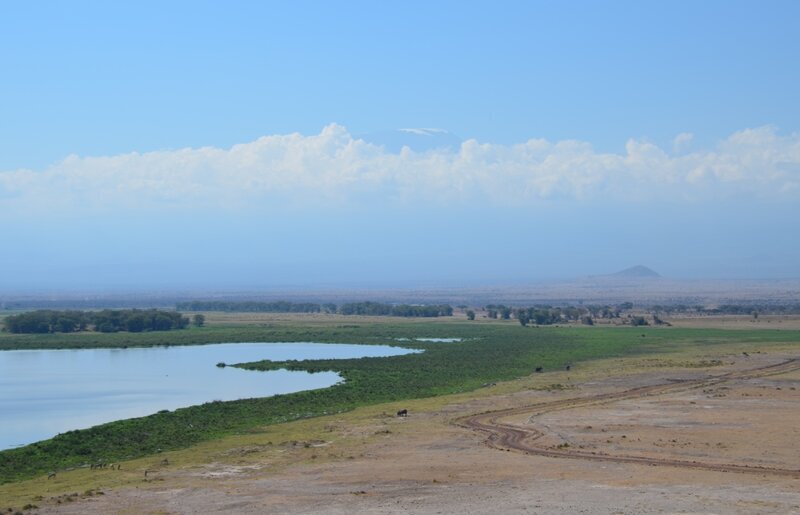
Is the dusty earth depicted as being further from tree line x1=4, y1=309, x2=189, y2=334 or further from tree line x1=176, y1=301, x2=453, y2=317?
tree line x1=176, y1=301, x2=453, y2=317

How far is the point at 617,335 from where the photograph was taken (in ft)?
308

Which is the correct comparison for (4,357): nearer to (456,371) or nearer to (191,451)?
→ (456,371)

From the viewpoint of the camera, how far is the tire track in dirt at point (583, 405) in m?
26.8

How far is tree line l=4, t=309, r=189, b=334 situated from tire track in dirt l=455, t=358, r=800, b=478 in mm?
75489

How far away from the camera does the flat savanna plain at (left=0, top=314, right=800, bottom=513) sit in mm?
22812

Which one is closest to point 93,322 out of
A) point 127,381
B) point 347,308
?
point 127,381

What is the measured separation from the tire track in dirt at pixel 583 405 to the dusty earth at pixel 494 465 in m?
0.12

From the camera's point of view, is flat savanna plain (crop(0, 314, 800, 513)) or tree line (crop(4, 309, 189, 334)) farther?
tree line (crop(4, 309, 189, 334))

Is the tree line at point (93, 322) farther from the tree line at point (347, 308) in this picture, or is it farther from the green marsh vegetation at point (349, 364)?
the tree line at point (347, 308)

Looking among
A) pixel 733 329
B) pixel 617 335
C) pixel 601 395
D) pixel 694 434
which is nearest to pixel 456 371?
pixel 601 395

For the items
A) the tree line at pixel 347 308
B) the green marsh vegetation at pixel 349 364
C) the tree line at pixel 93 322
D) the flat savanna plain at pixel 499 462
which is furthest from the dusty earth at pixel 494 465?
the tree line at pixel 347 308

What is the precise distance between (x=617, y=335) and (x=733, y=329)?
14.8 meters

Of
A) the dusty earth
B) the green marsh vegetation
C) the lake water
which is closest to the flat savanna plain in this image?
the dusty earth

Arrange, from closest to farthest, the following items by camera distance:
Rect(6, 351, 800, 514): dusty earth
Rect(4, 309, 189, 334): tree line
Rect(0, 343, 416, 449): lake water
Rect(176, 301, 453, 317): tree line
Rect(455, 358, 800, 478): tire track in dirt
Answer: Rect(6, 351, 800, 514): dusty earth
Rect(455, 358, 800, 478): tire track in dirt
Rect(0, 343, 416, 449): lake water
Rect(4, 309, 189, 334): tree line
Rect(176, 301, 453, 317): tree line
